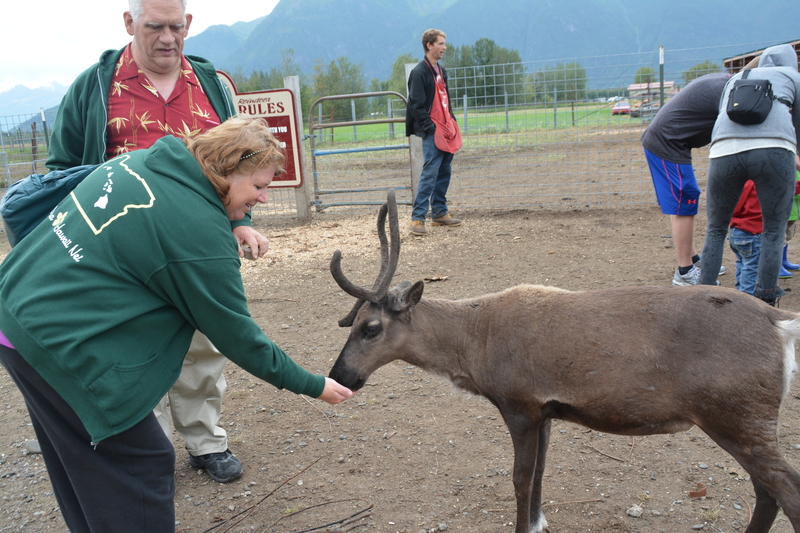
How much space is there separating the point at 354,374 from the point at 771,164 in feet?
12.5

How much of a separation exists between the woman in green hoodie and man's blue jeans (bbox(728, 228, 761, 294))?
5254mm

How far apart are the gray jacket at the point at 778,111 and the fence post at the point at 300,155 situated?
292 inches

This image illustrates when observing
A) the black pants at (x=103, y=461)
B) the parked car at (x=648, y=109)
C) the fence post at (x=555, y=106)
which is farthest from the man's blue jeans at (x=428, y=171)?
the black pants at (x=103, y=461)

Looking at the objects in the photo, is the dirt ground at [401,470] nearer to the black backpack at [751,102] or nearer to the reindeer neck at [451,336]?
the reindeer neck at [451,336]

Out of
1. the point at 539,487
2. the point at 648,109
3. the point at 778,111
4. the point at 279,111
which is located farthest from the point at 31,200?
the point at 648,109

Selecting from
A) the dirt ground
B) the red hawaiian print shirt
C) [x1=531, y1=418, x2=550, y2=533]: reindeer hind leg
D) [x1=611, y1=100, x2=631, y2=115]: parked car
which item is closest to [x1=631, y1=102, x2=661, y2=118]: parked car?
[x1=611, y1=100, x2=631, y2=115]: parked car

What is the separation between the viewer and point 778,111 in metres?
4.82

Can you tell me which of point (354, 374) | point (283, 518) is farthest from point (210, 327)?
point (283, 518)

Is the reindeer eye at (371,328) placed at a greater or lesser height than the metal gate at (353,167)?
lesser

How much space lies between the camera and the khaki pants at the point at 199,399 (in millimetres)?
3680

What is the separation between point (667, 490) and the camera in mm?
3531

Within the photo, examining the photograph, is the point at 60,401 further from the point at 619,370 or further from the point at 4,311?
the point at 619,370

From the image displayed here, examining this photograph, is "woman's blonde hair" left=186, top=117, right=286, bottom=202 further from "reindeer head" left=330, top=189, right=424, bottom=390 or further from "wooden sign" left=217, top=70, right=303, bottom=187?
"wooden sign" left=217, top=70, right=303, bottom=187

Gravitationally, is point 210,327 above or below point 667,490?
above
